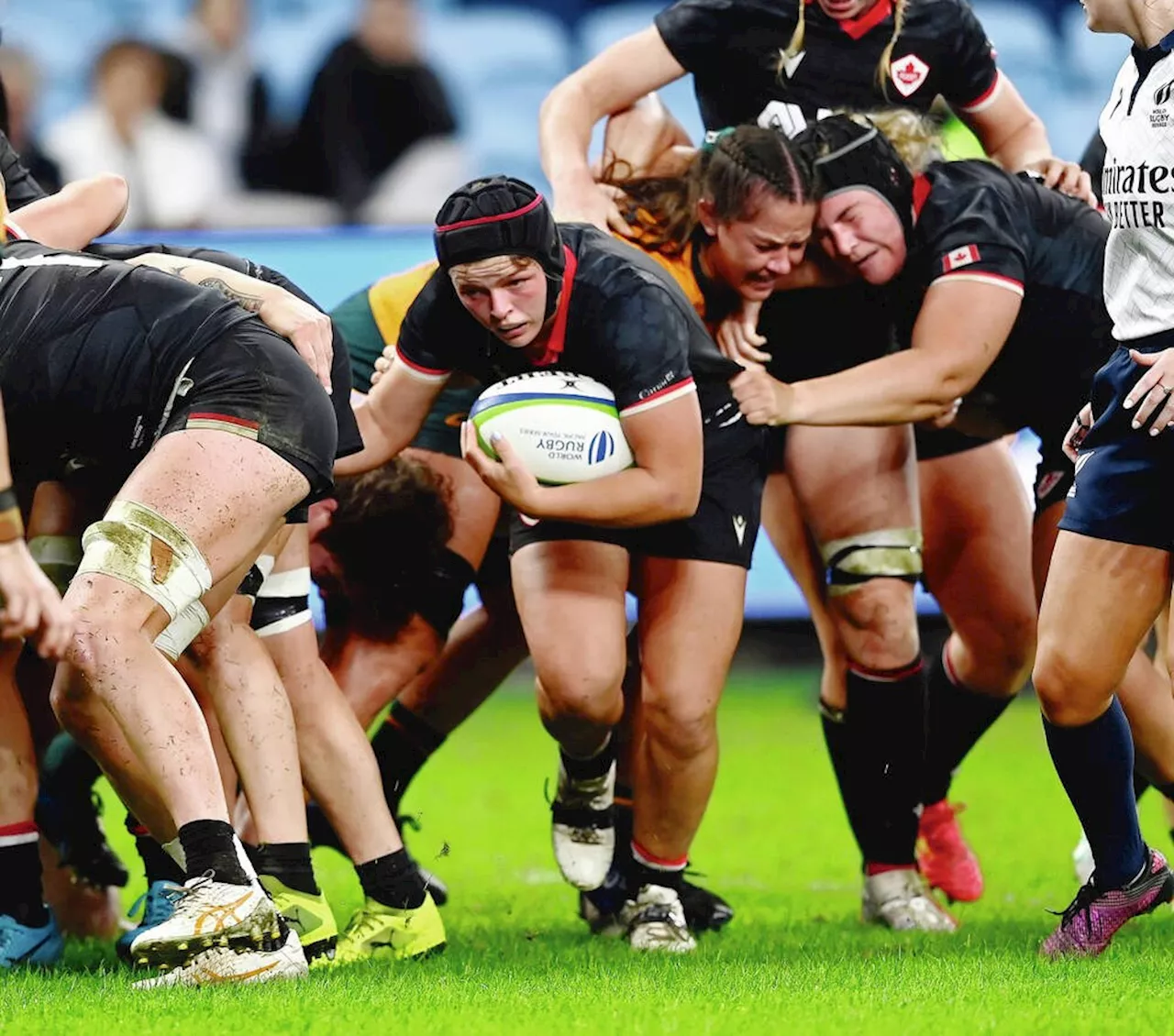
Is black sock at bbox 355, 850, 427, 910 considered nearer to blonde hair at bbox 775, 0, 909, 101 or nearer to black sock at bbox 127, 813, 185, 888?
black sock at bbox 127, 813, 185, 888

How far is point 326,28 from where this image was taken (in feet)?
39.9

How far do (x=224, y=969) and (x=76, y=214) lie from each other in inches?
80.9

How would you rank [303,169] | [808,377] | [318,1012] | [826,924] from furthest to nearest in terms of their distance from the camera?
1. [303,169]
2. [808,377]
3. [826,924]
4. [318,1012]

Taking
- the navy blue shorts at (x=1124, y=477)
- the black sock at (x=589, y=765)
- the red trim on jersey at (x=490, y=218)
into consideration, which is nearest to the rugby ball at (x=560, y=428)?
the red trim on jersey at (x=490, y=218)

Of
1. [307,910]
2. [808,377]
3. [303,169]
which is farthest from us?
[303,169]

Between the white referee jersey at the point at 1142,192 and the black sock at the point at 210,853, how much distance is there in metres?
2.28

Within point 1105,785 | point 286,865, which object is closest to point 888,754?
point 1105,785

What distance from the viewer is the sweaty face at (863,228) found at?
523cm

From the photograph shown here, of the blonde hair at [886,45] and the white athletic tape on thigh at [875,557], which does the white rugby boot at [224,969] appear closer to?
the white athletic tape on thigh at [875,557]

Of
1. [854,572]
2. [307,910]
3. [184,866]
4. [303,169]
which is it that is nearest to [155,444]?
[184,866]

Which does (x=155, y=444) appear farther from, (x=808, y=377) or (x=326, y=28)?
(x=326, y=28)

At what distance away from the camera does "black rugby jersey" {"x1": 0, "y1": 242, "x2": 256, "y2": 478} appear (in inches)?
158

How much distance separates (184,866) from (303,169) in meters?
8.34

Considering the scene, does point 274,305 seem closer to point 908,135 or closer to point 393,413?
point 393,413
